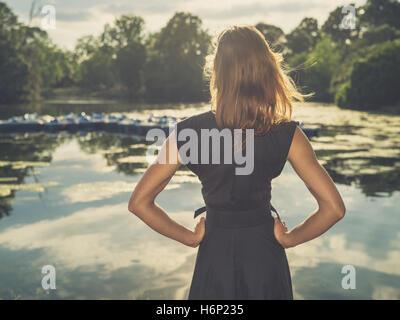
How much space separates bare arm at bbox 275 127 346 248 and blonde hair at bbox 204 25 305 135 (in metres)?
0.14

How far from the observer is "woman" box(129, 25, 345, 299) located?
1.74 metres

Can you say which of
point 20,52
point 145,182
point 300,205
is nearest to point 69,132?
point 300,205

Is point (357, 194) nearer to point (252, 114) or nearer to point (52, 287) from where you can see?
point (52, 287)

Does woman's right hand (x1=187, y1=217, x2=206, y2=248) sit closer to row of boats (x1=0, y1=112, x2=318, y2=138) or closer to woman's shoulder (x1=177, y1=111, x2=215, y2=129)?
woman's shoulder (x1=177, y1=111, x2=215, y2=129)

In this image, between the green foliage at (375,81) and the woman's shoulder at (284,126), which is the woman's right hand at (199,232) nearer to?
the woman's shoulder at (284,126)

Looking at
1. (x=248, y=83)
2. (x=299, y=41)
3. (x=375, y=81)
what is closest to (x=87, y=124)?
(x=248, y=83)

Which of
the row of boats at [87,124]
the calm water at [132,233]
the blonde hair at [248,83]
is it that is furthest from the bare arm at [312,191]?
the row of boats at [87,124]

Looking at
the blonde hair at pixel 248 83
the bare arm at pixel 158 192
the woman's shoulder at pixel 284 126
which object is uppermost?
the blonde hair at pixel 248 83

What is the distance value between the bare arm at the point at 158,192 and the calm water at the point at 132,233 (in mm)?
2759

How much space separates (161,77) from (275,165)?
5734cm

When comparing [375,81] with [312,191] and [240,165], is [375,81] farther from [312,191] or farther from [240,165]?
[240,165]

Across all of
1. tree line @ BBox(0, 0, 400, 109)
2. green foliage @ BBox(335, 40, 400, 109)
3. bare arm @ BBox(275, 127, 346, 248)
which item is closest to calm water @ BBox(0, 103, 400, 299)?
bare arm @ BBox(275, 127, 346, 248)

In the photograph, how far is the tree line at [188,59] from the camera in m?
35.5

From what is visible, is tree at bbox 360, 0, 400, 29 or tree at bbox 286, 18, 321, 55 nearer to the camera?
tree at bbox 360, 0, 400, 29
